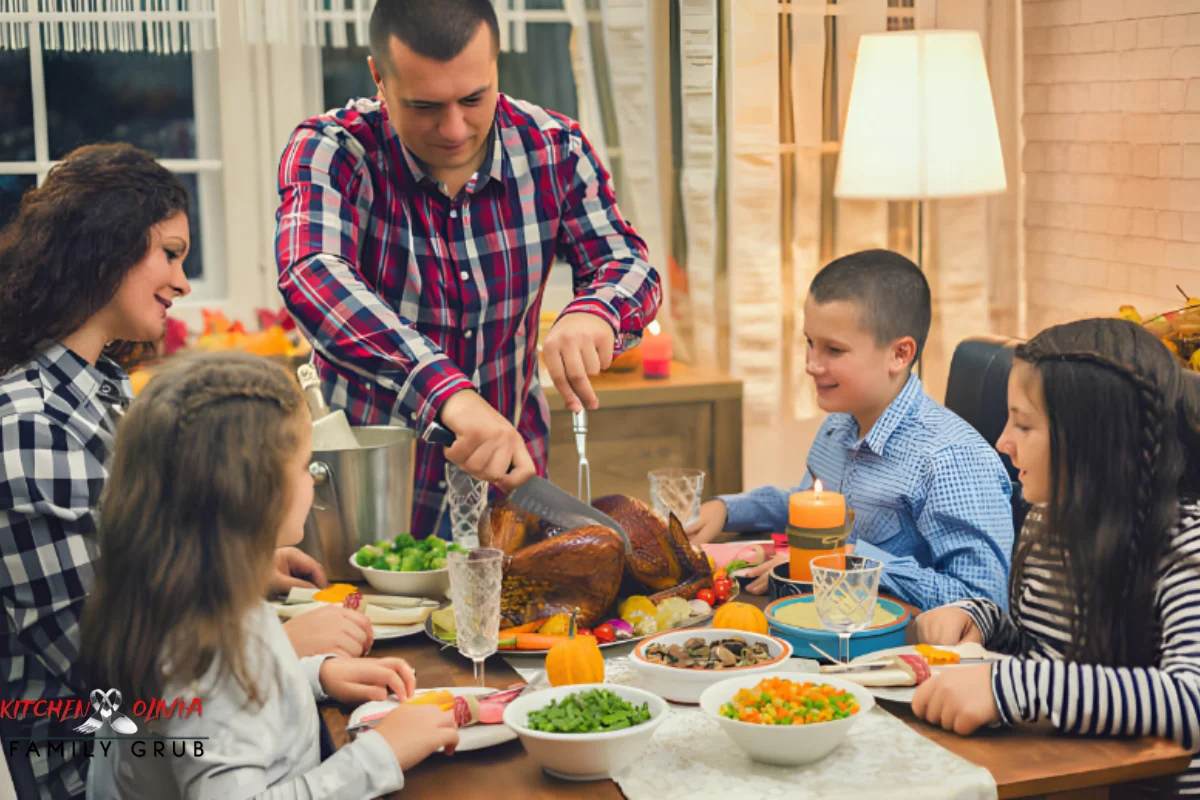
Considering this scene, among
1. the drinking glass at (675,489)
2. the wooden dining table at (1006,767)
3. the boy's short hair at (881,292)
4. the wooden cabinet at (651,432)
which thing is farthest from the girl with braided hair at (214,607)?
the wooden cabinet at (651,432)

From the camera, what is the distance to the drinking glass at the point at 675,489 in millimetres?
1945

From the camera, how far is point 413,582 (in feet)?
5.63

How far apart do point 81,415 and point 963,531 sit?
1.23 meters

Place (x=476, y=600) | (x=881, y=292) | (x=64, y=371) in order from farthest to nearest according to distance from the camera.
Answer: (x=881, y=292)
(x=64, y=371)
(x=476, y=600)

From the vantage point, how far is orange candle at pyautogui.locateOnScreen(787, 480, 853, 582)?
1.63 m

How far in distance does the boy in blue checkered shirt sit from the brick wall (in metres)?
1.36

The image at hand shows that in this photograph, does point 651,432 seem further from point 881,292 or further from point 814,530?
point 814,530

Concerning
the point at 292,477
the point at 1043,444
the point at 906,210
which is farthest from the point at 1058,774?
the point at 906,210

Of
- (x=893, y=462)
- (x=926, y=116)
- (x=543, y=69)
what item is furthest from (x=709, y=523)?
(x=543, y=69)

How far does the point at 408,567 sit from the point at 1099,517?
2.92 feet

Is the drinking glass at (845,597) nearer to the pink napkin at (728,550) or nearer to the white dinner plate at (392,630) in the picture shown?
the pink napkin at (728,550)

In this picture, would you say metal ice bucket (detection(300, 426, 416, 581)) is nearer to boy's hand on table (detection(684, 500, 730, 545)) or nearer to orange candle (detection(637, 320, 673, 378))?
boy's hand on table (detection(684, 500, 730, 545))

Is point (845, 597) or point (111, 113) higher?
point (111, 113)

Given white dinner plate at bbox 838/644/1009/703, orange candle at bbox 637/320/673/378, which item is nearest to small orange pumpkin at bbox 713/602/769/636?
white dinner plate at bbox 838/644/1009/703
